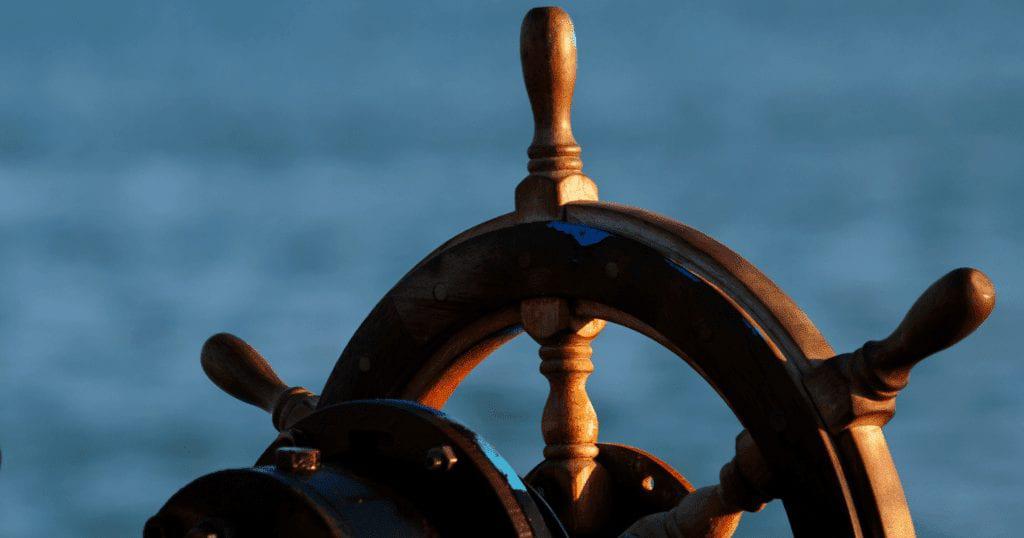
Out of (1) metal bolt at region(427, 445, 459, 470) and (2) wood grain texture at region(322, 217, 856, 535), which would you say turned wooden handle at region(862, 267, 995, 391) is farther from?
(1) metal bolt at region(427, 445, 459, 470)

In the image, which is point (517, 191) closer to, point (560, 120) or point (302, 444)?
point (560, 120)

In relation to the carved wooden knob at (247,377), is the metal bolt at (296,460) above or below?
below

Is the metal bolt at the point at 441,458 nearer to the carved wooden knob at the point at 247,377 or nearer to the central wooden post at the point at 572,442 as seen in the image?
the central wooden post at the point at 572,442

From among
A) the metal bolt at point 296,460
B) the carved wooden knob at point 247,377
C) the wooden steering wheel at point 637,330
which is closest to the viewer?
the metal bolt at point 296,460

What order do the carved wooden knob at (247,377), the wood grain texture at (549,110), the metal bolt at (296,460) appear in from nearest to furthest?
the metal bolt at (296,460), the wood grain texture at (549,110), the carved wooden knob at (247,377)

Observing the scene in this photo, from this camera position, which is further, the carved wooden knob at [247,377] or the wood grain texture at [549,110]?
the carved wooden knob at [247,377]

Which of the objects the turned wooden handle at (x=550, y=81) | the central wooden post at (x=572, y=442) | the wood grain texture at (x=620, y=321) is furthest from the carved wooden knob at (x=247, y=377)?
the turned wooden handle at (x=550, y=81)

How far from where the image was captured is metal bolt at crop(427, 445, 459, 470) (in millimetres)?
1435

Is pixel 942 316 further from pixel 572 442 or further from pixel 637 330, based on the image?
pixel 572 442

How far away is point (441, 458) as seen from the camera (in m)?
1.44

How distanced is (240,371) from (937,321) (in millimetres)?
920

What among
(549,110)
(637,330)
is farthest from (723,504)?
(549,110)

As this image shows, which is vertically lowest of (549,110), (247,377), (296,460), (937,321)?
(296,460)

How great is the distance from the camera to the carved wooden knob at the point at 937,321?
59.0 inches
